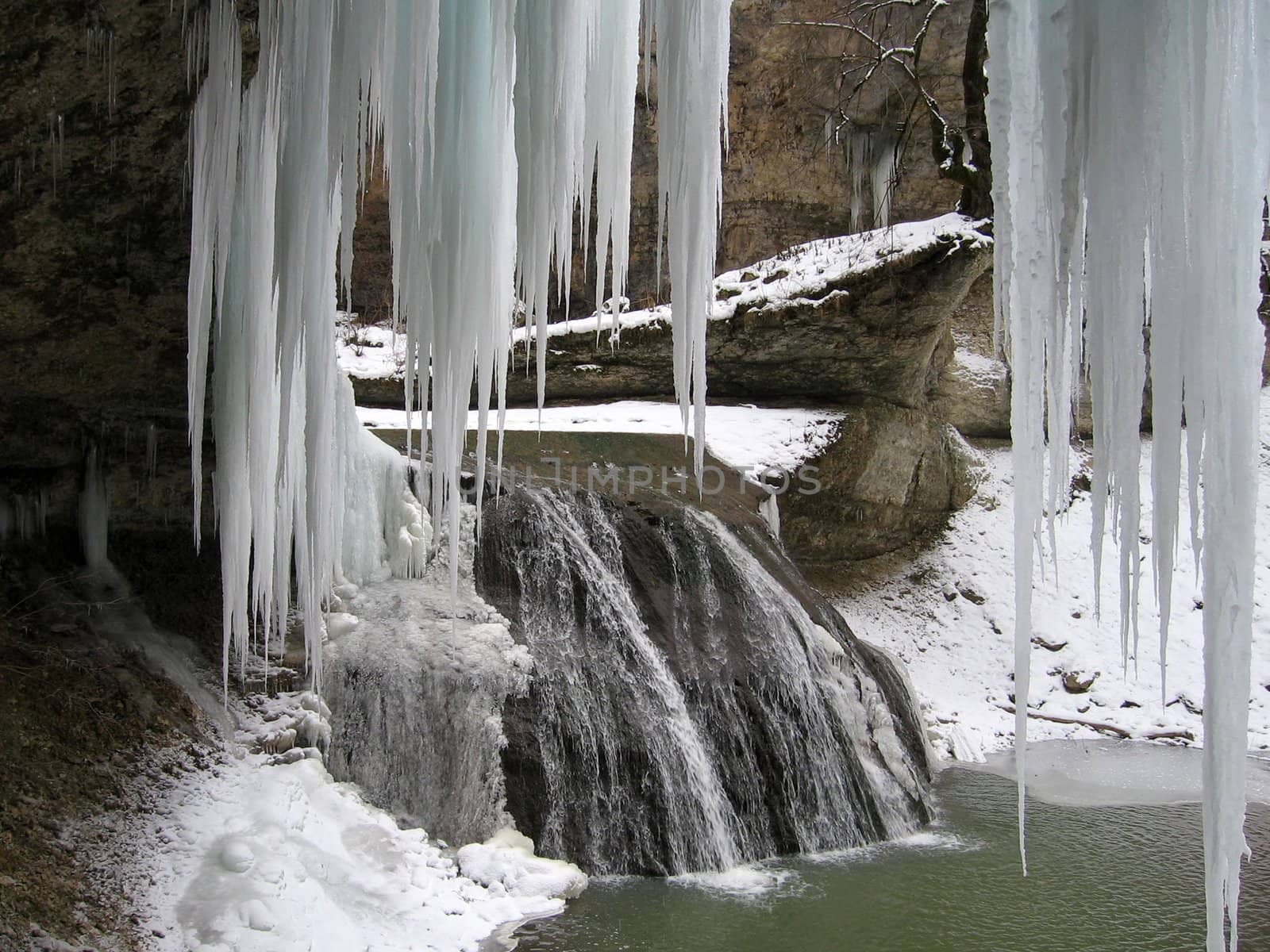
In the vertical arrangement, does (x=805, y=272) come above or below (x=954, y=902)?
above

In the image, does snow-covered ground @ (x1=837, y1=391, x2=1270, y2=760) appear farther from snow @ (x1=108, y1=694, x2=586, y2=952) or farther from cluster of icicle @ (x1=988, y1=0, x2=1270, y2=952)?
cluster of icicle @ (x1=988, y1=0, x2=1270, y2=952)

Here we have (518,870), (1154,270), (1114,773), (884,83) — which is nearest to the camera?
(1154,270)

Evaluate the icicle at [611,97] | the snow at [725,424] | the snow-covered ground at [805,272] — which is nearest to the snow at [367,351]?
the snow-covered ground at [805,272]

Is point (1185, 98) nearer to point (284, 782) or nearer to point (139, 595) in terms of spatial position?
point (284, 782)

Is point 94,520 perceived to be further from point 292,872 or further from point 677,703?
point 677,703

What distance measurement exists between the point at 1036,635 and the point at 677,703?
5519 mm

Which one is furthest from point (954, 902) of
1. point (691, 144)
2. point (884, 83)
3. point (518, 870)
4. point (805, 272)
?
point (884, 83)

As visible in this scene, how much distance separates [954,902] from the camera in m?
4.73

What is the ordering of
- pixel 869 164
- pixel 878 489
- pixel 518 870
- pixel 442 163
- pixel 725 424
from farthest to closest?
pixel 869 164 < pixel 878 489 < pixel 725 424 < pixel 518 870 < pixel 442 163

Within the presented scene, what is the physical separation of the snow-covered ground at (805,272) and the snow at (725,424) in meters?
0.88

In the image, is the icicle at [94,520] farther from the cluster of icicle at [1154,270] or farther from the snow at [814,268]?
the cluster of icicle at [1154,270]

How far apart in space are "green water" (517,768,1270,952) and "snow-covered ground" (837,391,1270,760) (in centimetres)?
250

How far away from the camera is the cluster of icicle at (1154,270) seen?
153 cm

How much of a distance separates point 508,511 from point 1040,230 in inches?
207
